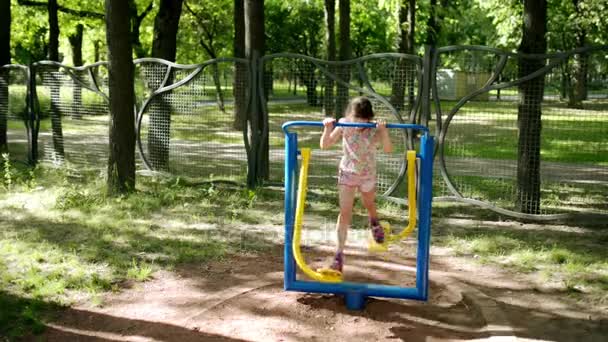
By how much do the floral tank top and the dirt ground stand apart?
3.64 feet

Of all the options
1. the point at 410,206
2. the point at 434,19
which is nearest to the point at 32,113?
the point at 410,206

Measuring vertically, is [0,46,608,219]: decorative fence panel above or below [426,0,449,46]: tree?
below

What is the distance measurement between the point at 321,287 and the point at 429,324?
89 centimetres

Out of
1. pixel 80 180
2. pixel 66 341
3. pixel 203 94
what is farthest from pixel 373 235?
pixel 80 180

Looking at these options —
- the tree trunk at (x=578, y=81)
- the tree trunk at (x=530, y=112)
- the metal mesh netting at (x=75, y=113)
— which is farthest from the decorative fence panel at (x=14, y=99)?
the tree trunk at (x=578, y=81)

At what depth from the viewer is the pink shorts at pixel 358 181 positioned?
5547 millimetres

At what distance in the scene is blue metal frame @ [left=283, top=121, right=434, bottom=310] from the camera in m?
5.25

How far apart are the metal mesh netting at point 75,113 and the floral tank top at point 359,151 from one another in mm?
7540

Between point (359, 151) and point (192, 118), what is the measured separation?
19.4 feet

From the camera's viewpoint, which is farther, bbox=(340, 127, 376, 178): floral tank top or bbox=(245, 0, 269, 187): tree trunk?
bbox=(245, 0, 269, 187): tree trunk

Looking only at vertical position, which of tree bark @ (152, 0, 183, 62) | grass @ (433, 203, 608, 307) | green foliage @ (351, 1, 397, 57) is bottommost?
grass @ (433, 203, 608, 307)

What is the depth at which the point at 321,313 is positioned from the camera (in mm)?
5441

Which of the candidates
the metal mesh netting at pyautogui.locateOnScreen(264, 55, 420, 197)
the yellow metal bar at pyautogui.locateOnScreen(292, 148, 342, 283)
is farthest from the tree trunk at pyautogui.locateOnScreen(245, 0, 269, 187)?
the yellow metal bar at pyautogui.locateOnScreen(292, 148, 342, 283)

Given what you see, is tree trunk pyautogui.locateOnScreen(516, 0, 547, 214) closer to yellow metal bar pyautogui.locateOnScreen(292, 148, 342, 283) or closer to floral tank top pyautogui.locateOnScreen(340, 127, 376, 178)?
floral tank top pyautogui.locateOnScreen(340, 127, 376, 178)
